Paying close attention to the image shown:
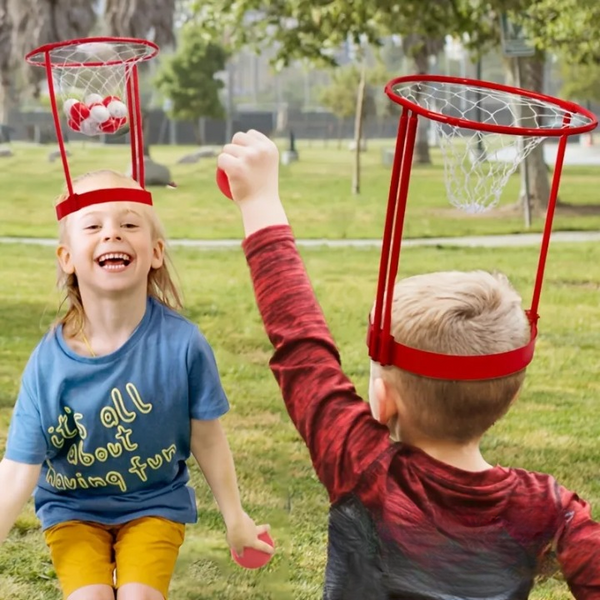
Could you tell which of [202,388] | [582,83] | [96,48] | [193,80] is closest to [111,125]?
[96,48]

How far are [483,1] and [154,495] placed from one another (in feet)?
42.5

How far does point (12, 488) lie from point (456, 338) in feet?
4.03

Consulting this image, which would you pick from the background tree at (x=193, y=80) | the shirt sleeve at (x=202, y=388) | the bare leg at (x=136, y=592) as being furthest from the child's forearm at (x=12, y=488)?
the background tree at (x=193, y=80)

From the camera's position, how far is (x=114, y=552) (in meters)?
2.74

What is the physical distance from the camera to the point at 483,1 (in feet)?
48.0

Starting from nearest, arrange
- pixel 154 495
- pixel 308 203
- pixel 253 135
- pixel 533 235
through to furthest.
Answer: pixel 253 135
pixel 154 495
pixel 533 235
pixel 308 203

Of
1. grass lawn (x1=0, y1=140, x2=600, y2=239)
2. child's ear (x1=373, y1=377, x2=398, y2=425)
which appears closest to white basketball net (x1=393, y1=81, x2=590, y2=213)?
child's ear (x1=373, y1=377, x2=398, y2=425)

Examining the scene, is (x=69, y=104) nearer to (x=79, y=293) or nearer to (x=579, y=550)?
(x=79, y=293)

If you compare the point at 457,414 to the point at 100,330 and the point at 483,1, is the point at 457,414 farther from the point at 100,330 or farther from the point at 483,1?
the point at 483,1

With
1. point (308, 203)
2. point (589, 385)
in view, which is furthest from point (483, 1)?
point (589, 385)

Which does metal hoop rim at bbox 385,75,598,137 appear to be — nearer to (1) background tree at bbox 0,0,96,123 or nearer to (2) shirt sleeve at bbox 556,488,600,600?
(2) shirt sleeve at bbox 556,488,600,600

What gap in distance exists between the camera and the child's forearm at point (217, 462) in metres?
2.76

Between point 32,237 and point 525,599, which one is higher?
point 525,599

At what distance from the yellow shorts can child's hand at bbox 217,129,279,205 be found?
97cm
